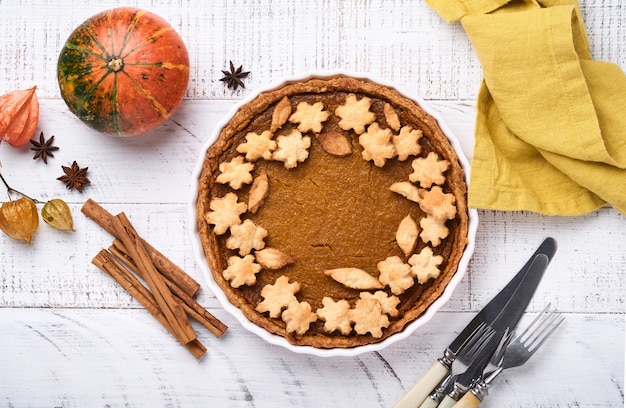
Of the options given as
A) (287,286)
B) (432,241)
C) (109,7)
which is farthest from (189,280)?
(109,7)

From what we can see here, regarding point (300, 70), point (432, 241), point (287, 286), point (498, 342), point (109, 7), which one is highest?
point (109, 7)

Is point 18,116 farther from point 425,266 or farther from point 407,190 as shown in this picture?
point 425,266

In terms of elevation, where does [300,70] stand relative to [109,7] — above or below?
below

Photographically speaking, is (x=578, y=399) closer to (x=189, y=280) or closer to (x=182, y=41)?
(x=189, y=280)

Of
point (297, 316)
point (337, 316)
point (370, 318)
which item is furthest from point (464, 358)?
point (297, 316)

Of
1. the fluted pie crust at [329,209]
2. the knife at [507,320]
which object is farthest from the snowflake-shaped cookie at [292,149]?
the knife at [507,320]

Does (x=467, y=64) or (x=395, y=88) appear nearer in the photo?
(x=395, y=88)
